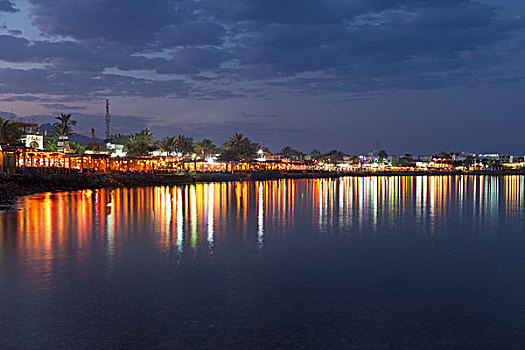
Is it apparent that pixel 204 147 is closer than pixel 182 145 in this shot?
No

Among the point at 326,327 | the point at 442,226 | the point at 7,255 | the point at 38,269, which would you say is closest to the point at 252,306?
the point at 326,327

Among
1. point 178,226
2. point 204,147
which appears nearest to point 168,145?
point 204,147

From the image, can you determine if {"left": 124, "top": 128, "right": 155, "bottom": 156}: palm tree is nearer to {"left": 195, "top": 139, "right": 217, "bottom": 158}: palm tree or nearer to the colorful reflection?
{"left": 195, "top": 139, "right": 217, "bottom": 158}: palm tree

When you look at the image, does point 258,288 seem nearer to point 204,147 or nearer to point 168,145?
point 168,145

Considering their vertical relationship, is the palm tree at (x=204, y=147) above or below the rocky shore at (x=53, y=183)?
above

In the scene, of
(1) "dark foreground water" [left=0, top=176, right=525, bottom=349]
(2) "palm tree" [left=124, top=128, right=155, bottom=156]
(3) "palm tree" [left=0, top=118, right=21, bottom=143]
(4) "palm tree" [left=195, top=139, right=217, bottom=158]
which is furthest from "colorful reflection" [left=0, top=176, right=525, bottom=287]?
(4) "palm tree" [left=195, top=139, right=217, bottom=158]

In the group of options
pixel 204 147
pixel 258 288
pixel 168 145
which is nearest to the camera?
pixel 258 288

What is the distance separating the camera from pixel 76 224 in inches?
925

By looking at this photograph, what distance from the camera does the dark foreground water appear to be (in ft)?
26.3

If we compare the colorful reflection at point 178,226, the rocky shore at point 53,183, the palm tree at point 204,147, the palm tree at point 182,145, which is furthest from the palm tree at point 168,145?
the colorful reflection at point 178,226

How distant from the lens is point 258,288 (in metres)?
11.3

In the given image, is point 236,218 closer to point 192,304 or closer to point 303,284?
point 303,284

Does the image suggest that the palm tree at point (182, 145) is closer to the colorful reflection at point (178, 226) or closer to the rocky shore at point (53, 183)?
the rocky shore at point (53, 183)

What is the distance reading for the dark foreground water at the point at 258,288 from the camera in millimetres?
8023
